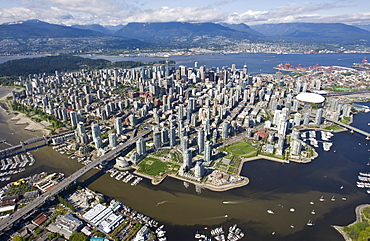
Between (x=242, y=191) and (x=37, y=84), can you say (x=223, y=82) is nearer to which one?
(x=242, y=191)

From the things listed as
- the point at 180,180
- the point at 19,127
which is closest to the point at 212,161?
the point at 180,180

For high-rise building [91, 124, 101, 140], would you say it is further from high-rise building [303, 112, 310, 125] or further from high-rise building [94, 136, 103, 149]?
high-rise building [303, 112, 310, 125]

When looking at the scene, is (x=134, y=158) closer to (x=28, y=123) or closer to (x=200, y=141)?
(x=200, y=141)

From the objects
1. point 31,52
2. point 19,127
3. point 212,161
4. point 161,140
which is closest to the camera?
point 212,161

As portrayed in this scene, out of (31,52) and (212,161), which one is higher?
(31,52)

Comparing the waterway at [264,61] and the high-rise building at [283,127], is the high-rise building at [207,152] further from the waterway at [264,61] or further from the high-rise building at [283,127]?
the waterway at [264,61]
